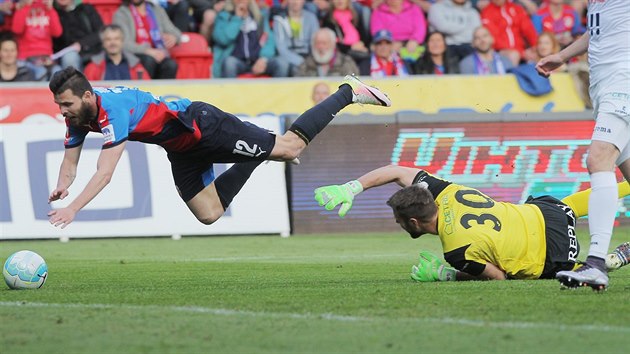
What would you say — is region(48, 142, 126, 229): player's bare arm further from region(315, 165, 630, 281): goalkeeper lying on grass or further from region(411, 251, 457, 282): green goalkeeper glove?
region(411, 251, 457, 282): green goalkeeper glove

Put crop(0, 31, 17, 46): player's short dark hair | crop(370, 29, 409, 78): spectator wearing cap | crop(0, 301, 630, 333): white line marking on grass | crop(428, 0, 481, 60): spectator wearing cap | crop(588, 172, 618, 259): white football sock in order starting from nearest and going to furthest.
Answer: crop(0, 301, 630, 333): white line marking on grass, crop(588, 172, 618, 259): white football sock, crop(0, 31, 17, 46): player's short dark hair, crop(370, 29, 409, 78): spectator wearing cap, crop(428, 0, 481, 60): spectator wearing cap

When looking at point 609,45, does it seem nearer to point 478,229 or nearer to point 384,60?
point 478,229

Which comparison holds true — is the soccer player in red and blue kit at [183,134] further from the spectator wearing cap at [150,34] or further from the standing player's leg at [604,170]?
the spectator wearing cap at [150,34]

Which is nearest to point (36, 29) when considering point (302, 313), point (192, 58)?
point (192, 58)

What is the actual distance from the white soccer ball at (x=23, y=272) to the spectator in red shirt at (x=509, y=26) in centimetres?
1363

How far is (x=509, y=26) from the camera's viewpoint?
21.3m

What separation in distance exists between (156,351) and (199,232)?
10985mm

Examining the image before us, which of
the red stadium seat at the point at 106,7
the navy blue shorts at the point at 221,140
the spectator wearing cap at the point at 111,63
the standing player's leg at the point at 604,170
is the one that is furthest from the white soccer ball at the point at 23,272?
the red stadium seat at the point at 106,7

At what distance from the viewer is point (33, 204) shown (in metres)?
16.0

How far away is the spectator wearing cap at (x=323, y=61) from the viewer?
1928cm

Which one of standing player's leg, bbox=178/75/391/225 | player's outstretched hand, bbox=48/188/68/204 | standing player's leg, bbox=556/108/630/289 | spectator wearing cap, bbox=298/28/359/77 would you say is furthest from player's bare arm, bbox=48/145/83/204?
spectator wearing cap, bbox=298/28/359/77

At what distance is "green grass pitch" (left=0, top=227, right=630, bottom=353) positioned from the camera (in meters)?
5.54

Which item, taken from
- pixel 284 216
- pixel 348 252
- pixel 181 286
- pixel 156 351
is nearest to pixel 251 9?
pixel 284 216

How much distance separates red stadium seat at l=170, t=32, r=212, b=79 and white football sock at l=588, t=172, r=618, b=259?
12204 millimetres
